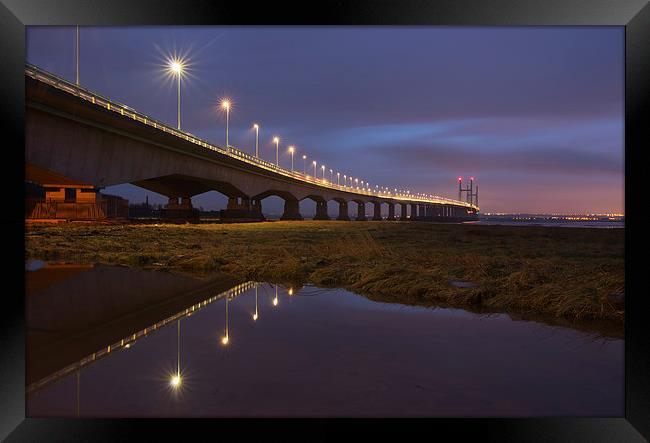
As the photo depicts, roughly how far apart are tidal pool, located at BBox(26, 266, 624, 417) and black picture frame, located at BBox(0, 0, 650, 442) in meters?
0.13

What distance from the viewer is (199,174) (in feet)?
134

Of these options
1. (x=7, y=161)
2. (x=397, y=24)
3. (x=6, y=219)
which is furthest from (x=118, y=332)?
(x=397, y=24)

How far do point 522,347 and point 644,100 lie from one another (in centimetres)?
307

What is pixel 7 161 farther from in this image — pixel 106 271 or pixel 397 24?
pixel 106 271

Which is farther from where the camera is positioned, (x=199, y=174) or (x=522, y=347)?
(x=199, y=174)

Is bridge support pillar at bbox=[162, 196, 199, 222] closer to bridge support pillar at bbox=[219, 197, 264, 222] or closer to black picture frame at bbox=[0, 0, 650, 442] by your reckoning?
bridge support pillar at bbox=[219, 197, 264, 222]

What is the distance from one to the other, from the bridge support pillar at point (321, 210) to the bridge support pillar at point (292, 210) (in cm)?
1585

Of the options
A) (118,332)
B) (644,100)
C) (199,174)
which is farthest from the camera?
(199,174)

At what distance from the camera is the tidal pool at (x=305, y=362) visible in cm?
387

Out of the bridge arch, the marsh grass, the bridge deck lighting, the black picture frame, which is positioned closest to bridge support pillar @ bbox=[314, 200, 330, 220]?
the bridge arch

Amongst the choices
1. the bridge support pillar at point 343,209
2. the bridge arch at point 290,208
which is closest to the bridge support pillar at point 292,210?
the bridge arch at point 290,208

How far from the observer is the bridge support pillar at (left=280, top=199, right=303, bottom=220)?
75681 millimetres

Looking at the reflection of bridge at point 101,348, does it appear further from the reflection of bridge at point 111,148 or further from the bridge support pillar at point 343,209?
the bridge support pillar at point 343,209

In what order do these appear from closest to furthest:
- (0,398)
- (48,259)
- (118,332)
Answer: (0,398) < (118,332) < (48,259)
